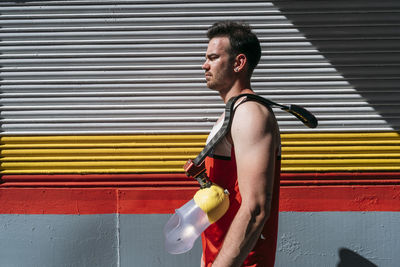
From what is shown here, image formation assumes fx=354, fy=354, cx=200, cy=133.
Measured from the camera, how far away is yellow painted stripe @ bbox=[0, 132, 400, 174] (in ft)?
11.9

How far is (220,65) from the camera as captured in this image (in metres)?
1.94

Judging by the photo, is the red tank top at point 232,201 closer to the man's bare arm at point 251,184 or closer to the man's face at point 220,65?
the man's bare arm at point 251,184

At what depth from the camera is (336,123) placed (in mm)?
3613

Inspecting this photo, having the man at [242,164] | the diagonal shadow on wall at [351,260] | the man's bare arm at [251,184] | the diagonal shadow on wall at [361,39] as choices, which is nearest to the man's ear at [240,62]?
the man at [242,164]

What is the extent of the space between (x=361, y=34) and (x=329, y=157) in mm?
1278

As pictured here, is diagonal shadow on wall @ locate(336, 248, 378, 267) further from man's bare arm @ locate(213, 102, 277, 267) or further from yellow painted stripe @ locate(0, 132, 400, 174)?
man's bare arm @ locate(213, 102, 277, 267)

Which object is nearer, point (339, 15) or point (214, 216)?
point (214, 216)

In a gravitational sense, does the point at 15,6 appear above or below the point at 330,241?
above

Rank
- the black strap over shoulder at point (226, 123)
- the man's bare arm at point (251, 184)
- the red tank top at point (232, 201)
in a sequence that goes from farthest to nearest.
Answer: the red tank top at point (232, 201), the black strap over shoulder at point (226, 123), the man's bare arm at point (251, 184)

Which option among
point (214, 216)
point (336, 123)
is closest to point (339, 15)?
point (336, 123)

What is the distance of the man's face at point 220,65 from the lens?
6.36 feet

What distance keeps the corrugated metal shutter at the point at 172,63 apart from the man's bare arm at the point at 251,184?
6.50 feet

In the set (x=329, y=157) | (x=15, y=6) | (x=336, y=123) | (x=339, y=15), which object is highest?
(x=15, y=6)

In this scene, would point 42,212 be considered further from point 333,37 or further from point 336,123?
point 333,37
